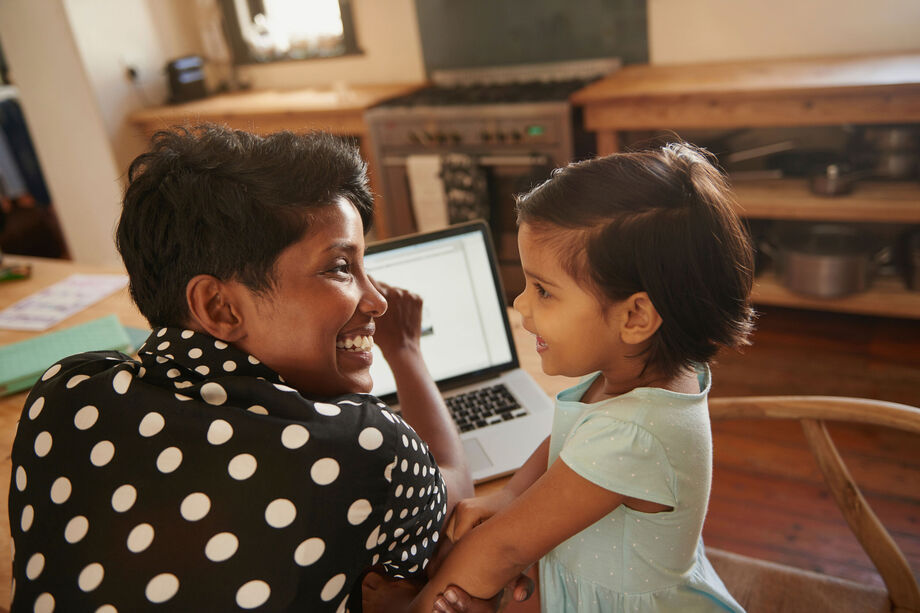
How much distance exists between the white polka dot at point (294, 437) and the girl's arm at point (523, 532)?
10.8 inches

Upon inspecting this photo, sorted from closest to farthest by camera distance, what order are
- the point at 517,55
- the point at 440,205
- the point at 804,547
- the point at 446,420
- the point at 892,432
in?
the point at 446,420 < the point at 804,547 < the point at 892,432 < the point at 440,205 < the point at 517,55

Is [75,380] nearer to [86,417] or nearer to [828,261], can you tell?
[86,417]

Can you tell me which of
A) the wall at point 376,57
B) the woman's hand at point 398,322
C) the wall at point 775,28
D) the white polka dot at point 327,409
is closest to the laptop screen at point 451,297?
the woman's hand at point 398,322

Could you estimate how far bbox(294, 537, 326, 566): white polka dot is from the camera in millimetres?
656

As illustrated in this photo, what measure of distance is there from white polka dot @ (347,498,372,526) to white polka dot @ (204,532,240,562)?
0.10 metres

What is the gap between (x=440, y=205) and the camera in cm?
330

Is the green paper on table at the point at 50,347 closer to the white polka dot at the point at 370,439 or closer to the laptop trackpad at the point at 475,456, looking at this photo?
the laptop trackpad at the point at 475,456

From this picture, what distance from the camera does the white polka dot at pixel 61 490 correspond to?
2.32 ft

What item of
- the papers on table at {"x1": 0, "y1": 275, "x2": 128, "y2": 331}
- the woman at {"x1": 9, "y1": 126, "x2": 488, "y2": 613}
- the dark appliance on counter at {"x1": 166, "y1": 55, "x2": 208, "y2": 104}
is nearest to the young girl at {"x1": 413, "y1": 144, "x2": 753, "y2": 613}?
the woman at {"x1": 9, "y1": 126, "x2": 488, "y2": 613}

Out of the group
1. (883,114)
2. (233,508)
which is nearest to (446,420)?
(233,508)

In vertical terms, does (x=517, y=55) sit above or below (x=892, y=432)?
above

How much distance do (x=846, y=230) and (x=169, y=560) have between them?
287 centimetres

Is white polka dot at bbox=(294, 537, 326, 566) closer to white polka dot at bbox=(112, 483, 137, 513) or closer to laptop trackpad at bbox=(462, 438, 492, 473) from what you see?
white polka dot at bbox=(112, 483, 137, 513)

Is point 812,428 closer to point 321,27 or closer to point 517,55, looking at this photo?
point 517,55
